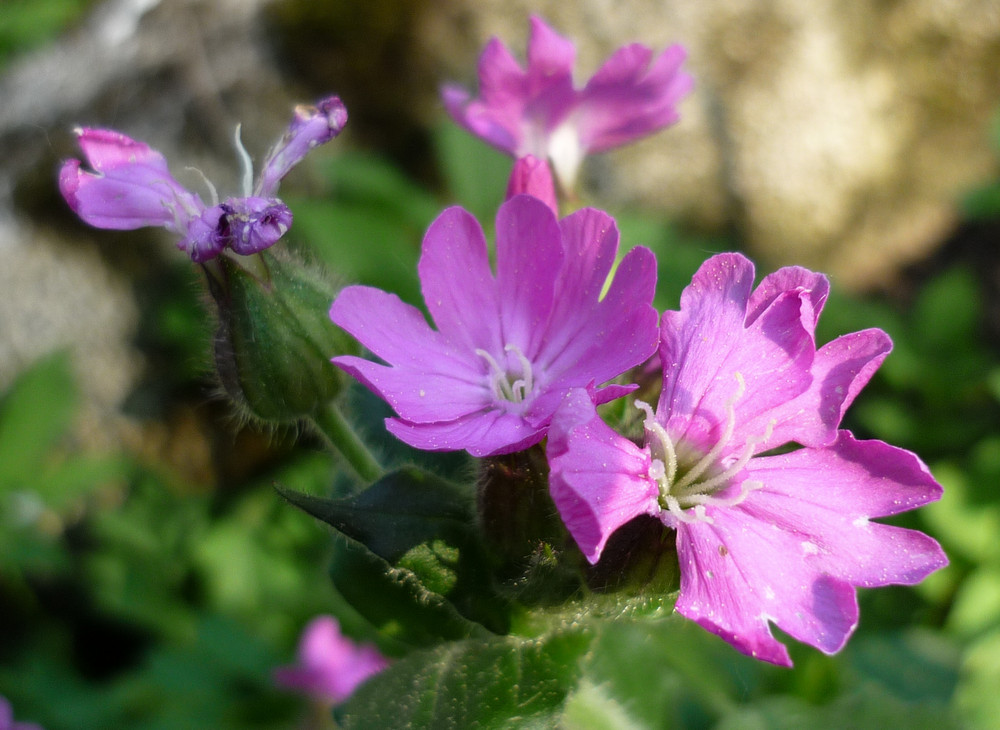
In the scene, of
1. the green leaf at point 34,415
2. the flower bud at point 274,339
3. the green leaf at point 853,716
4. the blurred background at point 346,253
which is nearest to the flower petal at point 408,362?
the flower bud at point 274,339

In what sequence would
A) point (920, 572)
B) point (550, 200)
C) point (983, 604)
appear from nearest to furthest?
point (920, 572)
point (550, 200)
point (983, 604)

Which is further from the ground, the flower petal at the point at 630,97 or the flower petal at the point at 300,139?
the flower petal at the point at 630,97

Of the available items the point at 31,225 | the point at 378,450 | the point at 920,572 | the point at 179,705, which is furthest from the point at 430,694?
the point at 31,225

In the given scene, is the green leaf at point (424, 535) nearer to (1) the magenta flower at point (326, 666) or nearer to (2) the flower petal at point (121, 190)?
(2) the flower petal at point (121, 190)

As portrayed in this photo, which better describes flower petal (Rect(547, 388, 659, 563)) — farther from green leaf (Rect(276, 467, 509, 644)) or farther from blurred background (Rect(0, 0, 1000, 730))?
blurred background (Rect(0, 0, 1000, 730))

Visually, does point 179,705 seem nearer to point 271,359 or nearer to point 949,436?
point 271,359

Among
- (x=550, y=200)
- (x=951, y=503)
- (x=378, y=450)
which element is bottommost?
(x=951, y=503)

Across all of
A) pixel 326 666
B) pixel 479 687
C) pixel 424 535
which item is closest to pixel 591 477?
pixel 424 535
